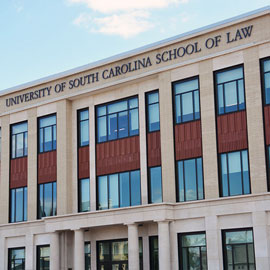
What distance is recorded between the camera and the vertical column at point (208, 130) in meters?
32.1

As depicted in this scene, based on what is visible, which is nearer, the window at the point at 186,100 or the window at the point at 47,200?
the window at the point at 186,100

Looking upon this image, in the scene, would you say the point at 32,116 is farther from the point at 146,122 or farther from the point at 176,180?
the point at 176,180

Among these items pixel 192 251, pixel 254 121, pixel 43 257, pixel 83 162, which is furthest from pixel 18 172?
pixel 254 121

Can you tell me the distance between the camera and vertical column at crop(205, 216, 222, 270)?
30986mm

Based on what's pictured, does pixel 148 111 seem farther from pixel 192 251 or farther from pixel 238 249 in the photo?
pixel 238 249

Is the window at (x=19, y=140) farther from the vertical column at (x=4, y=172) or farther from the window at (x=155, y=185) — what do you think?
the window at (x=155, y=185)

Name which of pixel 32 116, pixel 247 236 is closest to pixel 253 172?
pixel 247 236

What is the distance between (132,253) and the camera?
33.5m

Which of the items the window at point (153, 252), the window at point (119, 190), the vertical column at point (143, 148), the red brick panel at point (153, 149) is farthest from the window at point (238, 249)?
the window at point (119, 190)

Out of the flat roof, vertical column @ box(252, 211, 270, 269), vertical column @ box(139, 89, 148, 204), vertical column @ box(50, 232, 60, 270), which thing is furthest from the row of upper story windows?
vertical column @ box(50, 232, 60, 270)

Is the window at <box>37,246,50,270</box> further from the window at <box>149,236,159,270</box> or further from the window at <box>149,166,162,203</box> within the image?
the window at <box>149,166,162,203</box>

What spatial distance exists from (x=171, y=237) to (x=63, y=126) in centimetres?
1114

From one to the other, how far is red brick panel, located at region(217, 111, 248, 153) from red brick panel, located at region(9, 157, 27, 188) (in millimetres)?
15381

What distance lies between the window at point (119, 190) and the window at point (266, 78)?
912 centimetres
